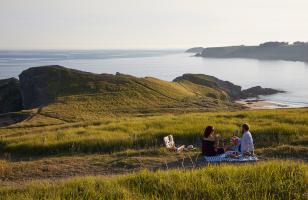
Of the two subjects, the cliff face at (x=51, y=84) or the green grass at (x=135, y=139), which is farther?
the cliff face at (x=51, y=84)

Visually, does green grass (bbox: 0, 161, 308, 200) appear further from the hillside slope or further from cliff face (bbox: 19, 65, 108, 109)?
cliff face (bbox: 19, 65, 108, 109)

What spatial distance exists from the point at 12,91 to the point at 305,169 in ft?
239

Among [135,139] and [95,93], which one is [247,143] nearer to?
[135,139]

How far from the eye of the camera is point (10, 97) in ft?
255

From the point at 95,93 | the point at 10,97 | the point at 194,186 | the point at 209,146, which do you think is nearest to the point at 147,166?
the point at 209,146

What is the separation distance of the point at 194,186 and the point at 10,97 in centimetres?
7116

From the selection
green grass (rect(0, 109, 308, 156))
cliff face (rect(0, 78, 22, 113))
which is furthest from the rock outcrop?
green grass (rect(0, 109, 308, 156))

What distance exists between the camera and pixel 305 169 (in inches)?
465

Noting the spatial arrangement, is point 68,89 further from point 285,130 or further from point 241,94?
point 285,130

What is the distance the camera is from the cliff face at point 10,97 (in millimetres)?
73938

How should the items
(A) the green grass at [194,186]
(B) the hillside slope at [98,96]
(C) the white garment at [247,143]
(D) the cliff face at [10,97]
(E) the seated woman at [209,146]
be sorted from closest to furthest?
(A) the green grass at [194,186] → (C) the white garment at [247,143] → (E) the seated woman at [209,146] → (B) the hillside slope at [98,96] → (D) the cliff face at [10,97]

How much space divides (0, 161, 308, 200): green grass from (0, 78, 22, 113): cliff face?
64.0m

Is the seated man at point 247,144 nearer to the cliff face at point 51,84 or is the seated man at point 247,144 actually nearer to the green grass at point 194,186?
the green grass at point 194,186

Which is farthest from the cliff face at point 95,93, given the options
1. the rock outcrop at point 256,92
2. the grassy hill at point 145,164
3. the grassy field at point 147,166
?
the grassy field at point 147,166
